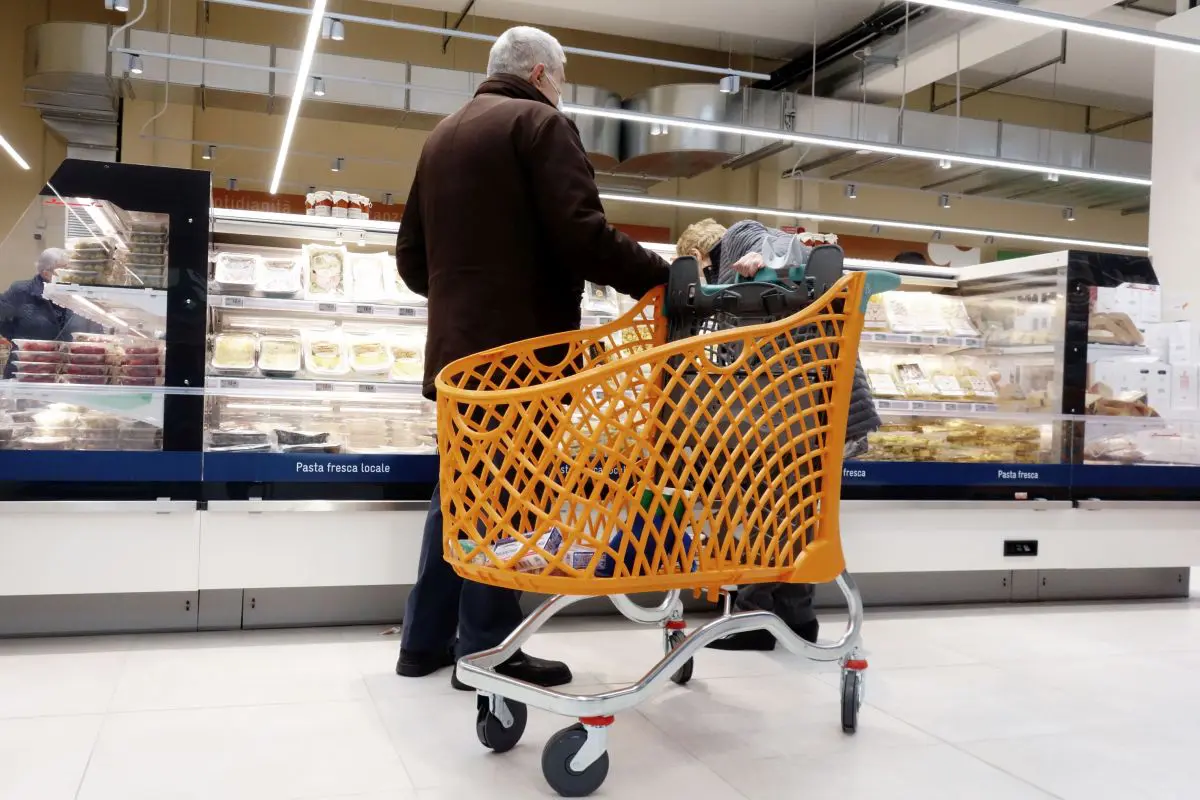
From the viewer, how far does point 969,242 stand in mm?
14828

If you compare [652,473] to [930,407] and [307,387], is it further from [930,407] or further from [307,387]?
[930,407]

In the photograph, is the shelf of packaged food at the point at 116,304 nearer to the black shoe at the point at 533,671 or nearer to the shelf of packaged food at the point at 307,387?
the shelf of packaged food at the point at 307,387

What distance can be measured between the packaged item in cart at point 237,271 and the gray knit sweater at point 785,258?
5.81 ft

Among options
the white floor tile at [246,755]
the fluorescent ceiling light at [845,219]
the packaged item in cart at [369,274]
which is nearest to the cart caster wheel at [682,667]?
the white floor tile at [246,755]

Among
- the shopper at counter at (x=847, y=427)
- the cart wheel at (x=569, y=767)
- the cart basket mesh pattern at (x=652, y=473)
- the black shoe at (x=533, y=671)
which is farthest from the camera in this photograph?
the shopper at counter at (x=847, y=427)

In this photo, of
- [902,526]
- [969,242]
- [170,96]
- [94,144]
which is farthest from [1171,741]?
[969,242]

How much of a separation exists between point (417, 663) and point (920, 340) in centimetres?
286

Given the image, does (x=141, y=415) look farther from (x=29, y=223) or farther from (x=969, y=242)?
(x=969, y=242)

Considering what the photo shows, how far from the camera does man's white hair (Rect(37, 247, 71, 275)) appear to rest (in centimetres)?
342

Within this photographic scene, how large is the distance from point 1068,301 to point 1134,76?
9554 millimetres

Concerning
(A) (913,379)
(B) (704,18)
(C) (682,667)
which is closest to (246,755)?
(C) (682,667)

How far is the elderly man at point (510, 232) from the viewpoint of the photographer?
257 centimetres

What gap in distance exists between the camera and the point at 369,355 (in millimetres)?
4043

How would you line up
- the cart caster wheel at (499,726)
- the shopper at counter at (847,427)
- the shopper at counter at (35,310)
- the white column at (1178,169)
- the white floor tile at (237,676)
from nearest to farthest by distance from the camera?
the cart caster wheel at (499,726) < the white floor tile at (237,676) < the shopper at counter at (847,427) < the shopper at counter at (35,310) < the white column at (1178,169)
